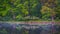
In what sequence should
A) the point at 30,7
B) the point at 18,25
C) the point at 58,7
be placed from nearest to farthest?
the point at 18,25, the point at 58,7, the point at 30,7

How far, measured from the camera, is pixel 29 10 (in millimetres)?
6461

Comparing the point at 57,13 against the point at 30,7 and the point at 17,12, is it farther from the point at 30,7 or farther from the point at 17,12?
the point at 17,12

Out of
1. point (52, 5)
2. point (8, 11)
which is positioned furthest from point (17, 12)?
point (52, 5)

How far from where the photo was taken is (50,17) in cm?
618

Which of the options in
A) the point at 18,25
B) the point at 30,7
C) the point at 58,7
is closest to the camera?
the point at 18,25

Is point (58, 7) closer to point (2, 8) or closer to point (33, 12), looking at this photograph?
point (33, 12)

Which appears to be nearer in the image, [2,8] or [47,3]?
[47,3]

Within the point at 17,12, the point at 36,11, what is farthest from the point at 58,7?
the point at 17,12

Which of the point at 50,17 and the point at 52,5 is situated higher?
the point at 52,5

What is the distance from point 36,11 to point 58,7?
2.86 ft

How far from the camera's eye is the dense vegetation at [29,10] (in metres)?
6.11

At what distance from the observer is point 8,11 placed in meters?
6.57

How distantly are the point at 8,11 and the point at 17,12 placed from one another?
0.36 m

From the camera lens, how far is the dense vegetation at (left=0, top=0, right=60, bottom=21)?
6.11 m
